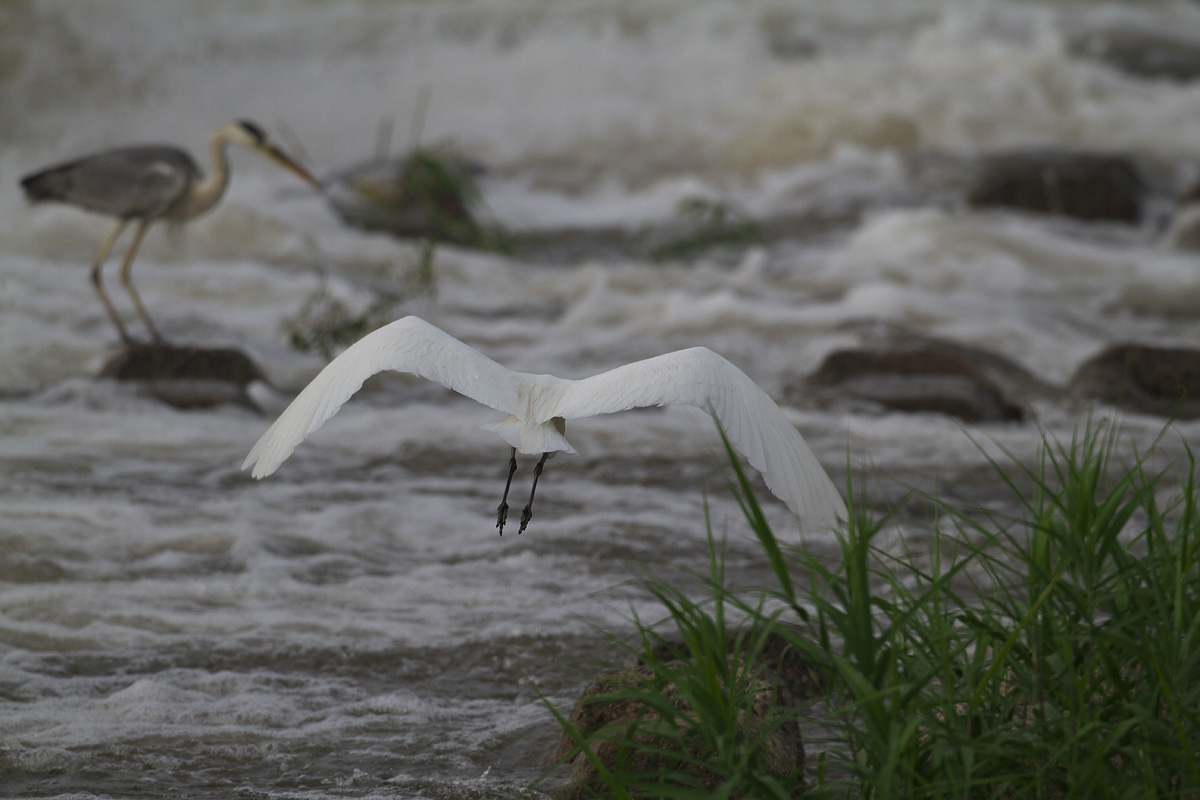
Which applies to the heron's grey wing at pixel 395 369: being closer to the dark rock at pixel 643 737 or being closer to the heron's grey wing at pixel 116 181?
the dark rock at pixel 643 737

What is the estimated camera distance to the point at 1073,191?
37.9ft

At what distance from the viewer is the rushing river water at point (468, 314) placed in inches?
140

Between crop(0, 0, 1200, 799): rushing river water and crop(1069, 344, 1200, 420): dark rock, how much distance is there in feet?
0.89

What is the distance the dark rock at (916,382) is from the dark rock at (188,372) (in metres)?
3.03

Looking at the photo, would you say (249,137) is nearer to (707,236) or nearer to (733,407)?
(707,236)

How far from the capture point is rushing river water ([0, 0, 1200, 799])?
11.7ft

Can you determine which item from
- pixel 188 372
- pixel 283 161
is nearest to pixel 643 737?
pixel 188 372

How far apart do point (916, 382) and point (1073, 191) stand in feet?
20.1

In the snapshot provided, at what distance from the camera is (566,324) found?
8547 mm

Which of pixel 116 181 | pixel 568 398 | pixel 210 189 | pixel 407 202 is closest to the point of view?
pixel 568 398

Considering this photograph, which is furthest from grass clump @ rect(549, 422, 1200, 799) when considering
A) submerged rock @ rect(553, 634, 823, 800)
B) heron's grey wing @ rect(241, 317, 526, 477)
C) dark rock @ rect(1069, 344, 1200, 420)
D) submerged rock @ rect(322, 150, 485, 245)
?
submerged rock @ rect(322, 150, 485, 245)

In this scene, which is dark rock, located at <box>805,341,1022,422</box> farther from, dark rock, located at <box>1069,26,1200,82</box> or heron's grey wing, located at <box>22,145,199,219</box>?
dark rock, located at <box>1069,26,1200,82</box>

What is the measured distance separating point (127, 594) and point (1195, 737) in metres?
3.27

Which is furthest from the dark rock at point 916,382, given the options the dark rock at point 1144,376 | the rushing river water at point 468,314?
the dark rock at point 1144,376
